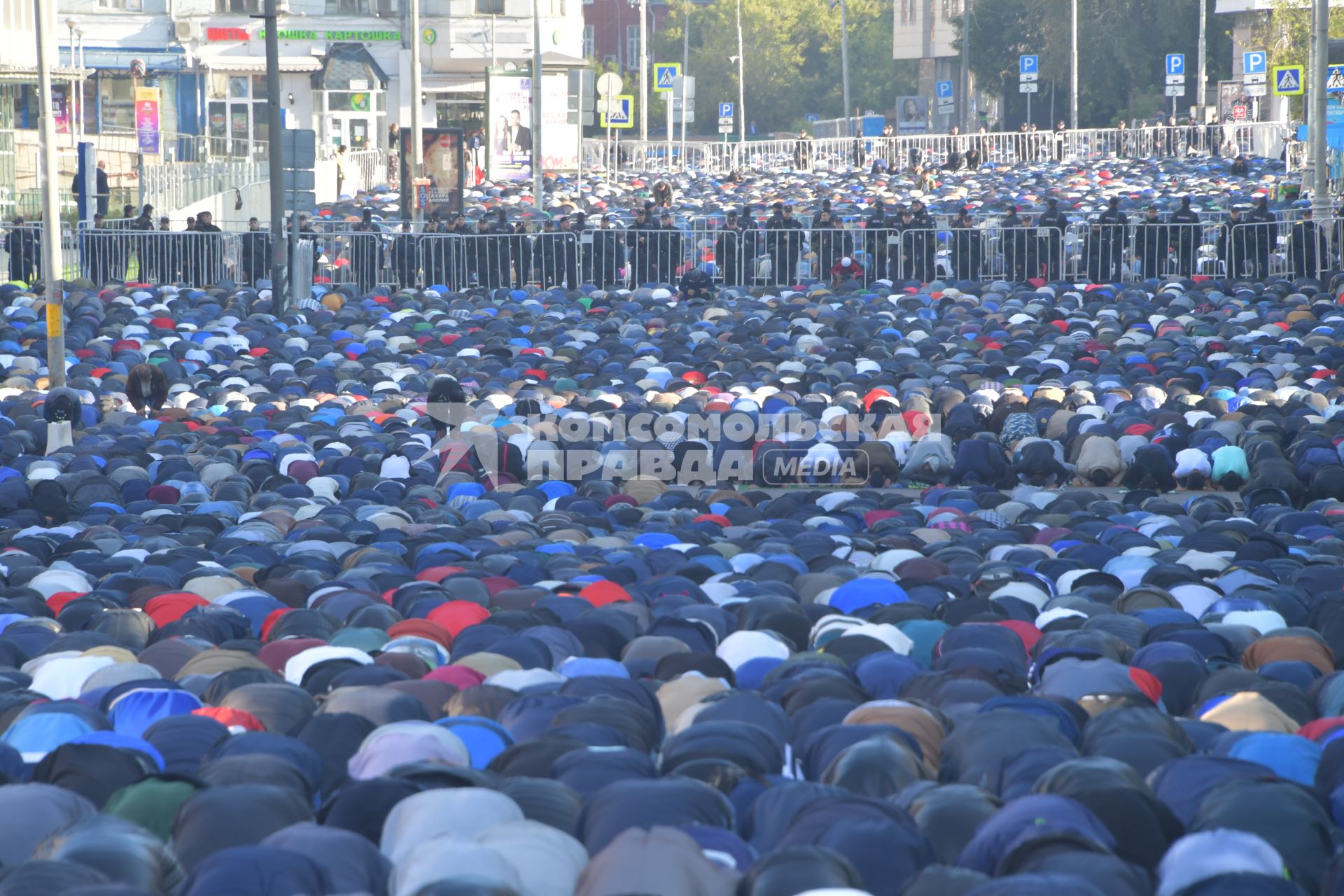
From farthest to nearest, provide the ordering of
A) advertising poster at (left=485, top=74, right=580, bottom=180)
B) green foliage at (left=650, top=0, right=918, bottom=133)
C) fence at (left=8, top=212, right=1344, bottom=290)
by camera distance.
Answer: green foliage at (left=650, top=0, right=918, bottom=133) < advertising poster at (left=485, top=74, right=580, bottom=180) < fence at (left=8, top=212, right=1344, bottom=290)

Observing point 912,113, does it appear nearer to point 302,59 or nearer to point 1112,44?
point 1112,44

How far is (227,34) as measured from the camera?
6188cm

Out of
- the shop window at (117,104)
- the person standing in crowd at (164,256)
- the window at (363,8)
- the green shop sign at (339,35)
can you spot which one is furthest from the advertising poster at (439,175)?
the window at (363,8)

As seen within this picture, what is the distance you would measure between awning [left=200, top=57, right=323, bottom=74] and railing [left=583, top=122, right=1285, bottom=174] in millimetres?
10561

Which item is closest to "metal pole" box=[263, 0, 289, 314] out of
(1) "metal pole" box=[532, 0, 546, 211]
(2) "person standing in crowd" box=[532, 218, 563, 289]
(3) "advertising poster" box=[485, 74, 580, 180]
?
(2) "person standing in crowd" box=[532, 218, 563, 289]

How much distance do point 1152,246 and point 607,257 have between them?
889cm

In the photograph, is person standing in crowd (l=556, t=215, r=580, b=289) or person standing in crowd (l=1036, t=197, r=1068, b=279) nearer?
person standing in crowd (l=1036, t=197, r=1068, b=279)

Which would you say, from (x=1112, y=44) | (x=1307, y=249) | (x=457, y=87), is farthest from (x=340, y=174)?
(x=1112, y=44)

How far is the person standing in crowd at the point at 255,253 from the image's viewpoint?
28.1m

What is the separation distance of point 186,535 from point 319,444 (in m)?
3.55

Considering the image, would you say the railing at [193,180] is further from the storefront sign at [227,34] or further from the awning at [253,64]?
the storefront sign at [227,34]

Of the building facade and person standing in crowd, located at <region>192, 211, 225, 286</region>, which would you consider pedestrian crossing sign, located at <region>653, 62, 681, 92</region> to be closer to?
the building facade

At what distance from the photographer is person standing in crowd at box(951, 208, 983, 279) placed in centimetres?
2841

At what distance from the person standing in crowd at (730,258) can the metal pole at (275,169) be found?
727 centimetres
